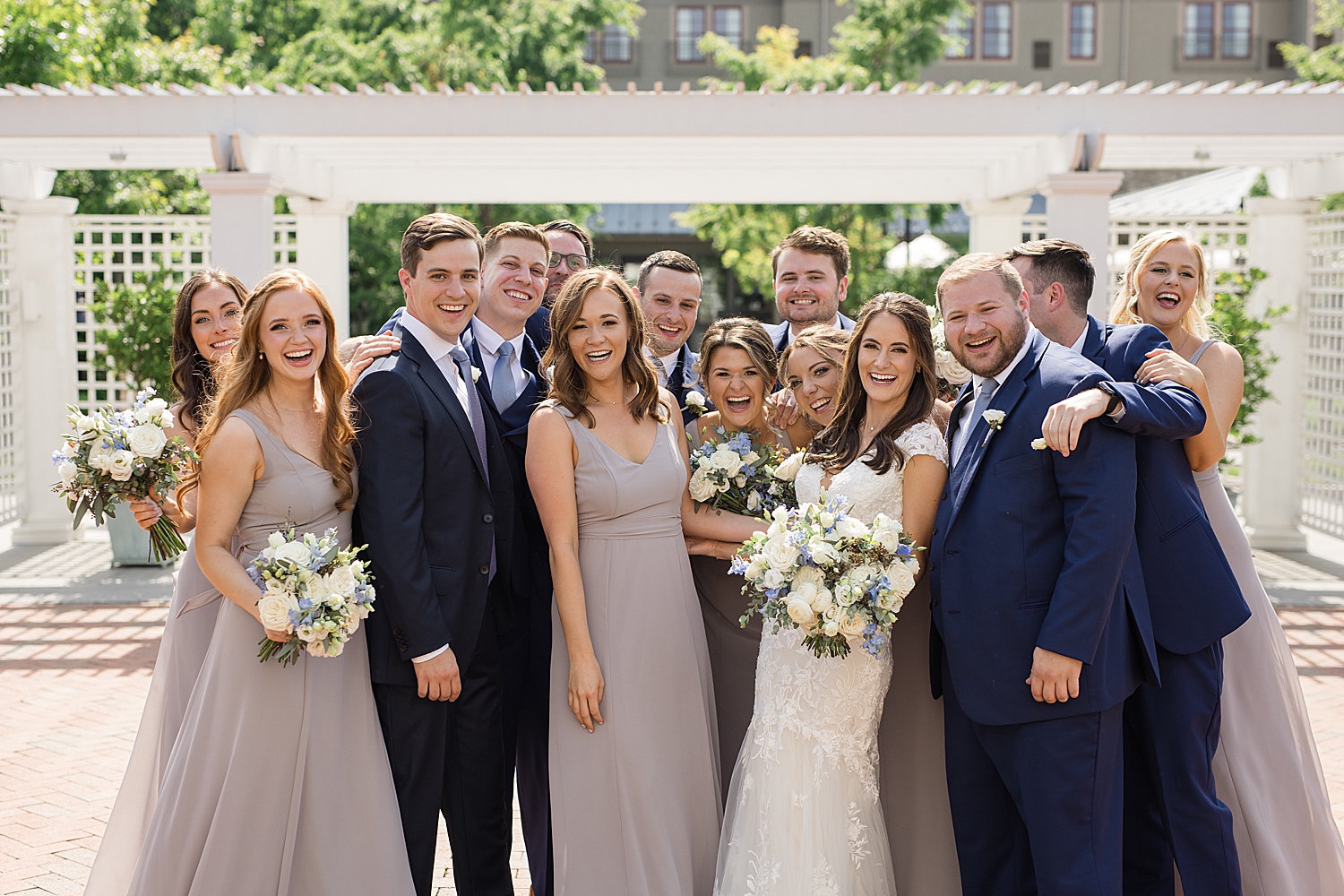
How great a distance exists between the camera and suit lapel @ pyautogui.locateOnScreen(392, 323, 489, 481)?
3803 mm

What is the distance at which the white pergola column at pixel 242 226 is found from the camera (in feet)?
27.7

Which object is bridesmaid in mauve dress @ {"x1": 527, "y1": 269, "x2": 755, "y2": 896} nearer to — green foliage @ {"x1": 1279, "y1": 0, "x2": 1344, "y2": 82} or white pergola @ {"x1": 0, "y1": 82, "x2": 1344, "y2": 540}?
white pergola @ {"x1": 0, "y1": 82, "x2": 1344, "y2": 540}

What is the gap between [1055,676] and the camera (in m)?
3.39

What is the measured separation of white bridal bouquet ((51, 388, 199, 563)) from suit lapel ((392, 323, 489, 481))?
0.85m

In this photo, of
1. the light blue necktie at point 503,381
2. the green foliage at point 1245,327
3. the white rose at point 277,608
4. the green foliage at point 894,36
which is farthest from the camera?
the green foliage at point 894,36

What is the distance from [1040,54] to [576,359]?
34.5 metres

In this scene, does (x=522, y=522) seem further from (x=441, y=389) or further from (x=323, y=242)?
(x=323, y=242)

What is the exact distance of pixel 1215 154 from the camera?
9.58 m

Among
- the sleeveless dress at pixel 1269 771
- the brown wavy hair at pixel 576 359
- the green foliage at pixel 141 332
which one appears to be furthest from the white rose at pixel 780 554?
the green foliage at pixel 141 332

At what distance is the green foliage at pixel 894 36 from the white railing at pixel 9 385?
544 inches

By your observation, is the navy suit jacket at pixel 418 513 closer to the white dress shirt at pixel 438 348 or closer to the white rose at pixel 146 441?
the white dress shirt at pixel 438 348

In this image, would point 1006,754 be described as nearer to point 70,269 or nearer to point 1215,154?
point 1215,154

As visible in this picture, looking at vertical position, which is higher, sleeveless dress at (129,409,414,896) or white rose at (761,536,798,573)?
white rose at (761,536,798,573)

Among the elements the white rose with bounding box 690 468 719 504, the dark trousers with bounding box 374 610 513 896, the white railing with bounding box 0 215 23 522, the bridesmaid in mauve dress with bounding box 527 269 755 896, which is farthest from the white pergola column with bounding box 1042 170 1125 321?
the white railing with bounding box 0 215 23 522
